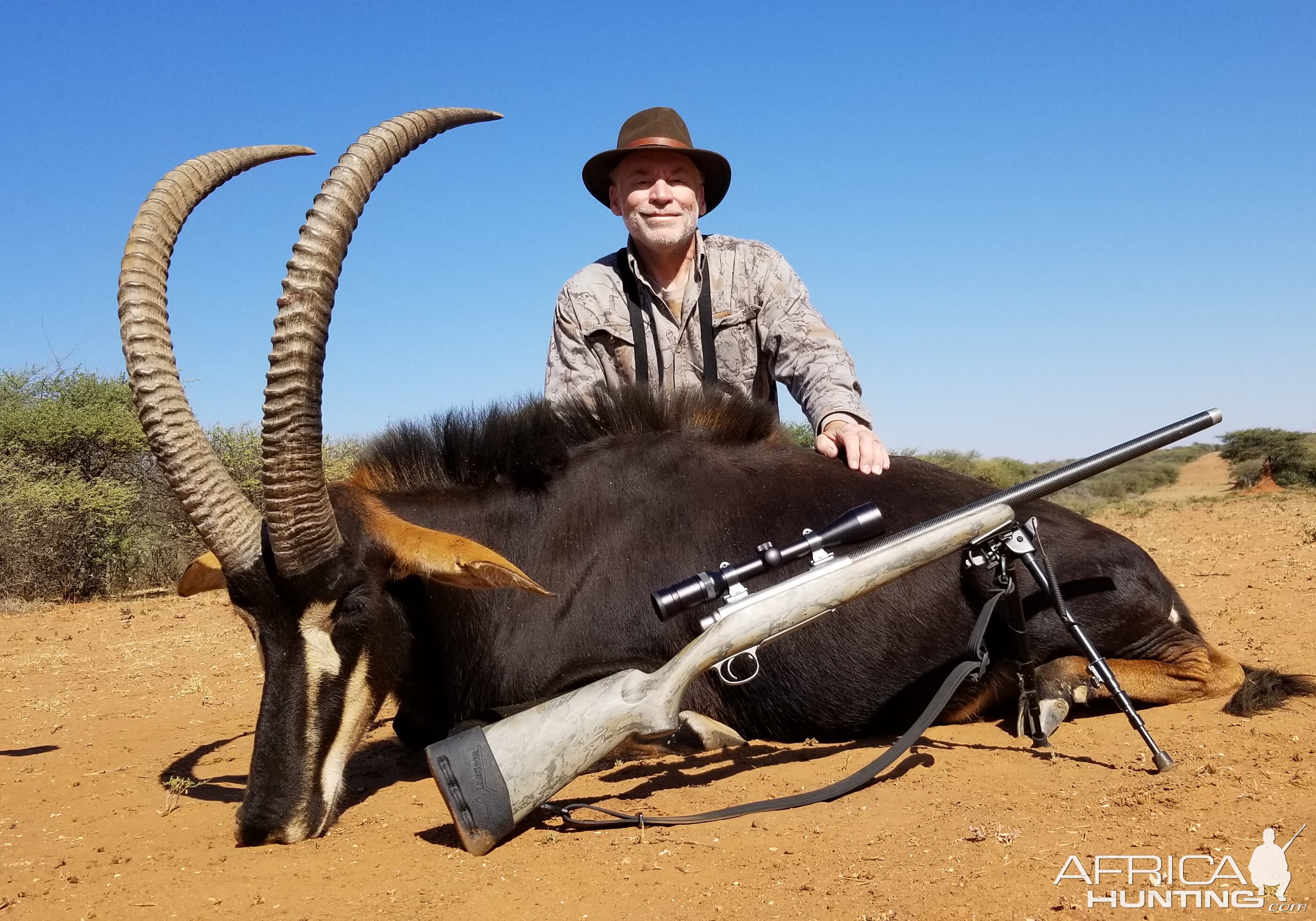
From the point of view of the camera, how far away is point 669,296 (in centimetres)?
677

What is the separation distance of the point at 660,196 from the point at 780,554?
3.46 m

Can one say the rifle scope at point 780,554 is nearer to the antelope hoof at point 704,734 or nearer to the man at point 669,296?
the antelope hoof at point 704,734

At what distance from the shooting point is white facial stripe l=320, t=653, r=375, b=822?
367 cm

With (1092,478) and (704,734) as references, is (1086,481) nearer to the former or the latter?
(1092,478)

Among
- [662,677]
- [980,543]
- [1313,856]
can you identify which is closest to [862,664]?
[980,543]

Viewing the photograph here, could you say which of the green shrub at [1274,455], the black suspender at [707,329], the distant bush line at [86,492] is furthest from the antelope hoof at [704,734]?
the green shrub at [1274,455]

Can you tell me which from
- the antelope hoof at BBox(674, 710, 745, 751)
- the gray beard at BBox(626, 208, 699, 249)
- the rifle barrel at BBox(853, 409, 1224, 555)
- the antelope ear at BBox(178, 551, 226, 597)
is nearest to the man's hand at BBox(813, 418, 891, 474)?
the rifle barrel at BBox(853, 409, 1224, 555)

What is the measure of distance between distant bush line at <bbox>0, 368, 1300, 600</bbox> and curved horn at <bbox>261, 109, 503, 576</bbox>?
9.73 m

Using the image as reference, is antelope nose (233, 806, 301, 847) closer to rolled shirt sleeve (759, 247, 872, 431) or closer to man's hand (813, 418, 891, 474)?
man's hand (813, 418, 891, 474)

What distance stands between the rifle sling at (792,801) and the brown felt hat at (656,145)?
3837 mm

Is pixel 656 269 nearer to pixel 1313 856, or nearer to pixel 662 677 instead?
pixel 662 677

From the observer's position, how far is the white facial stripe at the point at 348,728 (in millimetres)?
3670

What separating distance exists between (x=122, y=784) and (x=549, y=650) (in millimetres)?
2283
